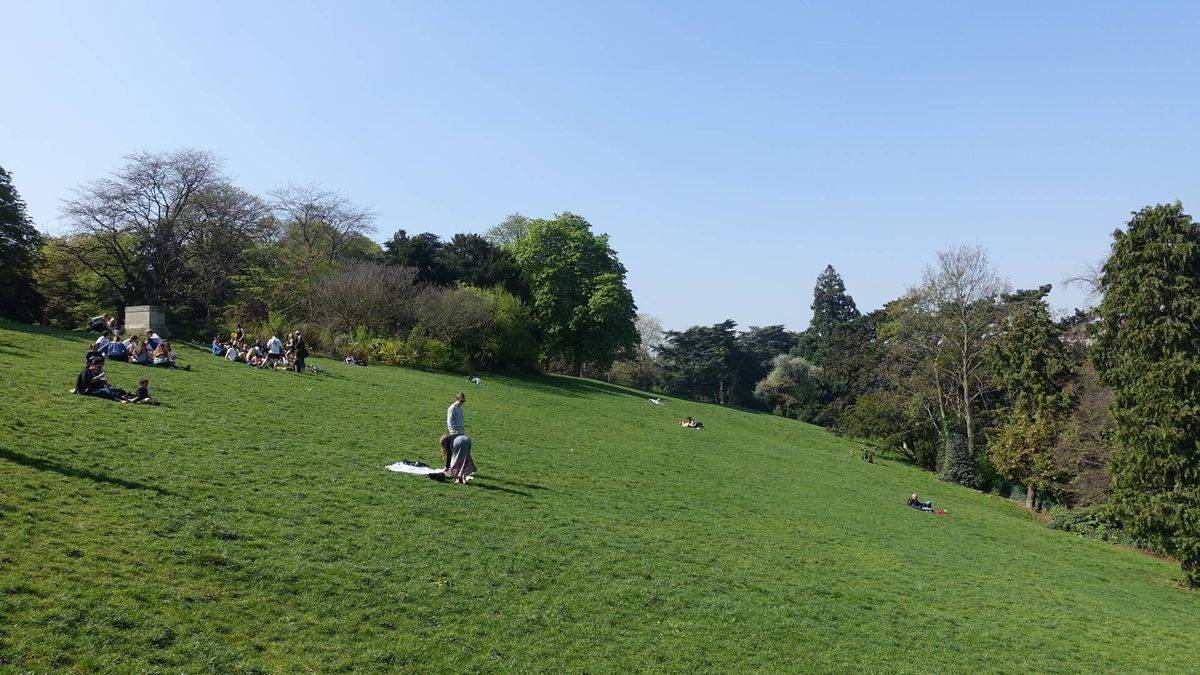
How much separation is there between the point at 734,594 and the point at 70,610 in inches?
430

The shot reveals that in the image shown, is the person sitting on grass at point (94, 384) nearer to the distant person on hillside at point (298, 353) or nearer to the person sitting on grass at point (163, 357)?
the person sitting on grass at point (163, 357)

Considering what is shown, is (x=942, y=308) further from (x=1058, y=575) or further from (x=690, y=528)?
(x=690, y=528)

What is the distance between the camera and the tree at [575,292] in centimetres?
6303

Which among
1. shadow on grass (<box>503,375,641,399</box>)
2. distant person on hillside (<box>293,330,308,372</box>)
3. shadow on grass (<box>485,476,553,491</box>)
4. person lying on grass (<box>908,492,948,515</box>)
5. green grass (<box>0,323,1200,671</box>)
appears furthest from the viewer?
shadow on grass (<box>503,375,641,399</box>)

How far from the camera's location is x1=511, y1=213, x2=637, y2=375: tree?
63.0m

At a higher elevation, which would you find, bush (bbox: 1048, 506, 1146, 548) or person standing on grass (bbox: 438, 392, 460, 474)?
person standing on grass (bbox: 438, 392, 460, 474)

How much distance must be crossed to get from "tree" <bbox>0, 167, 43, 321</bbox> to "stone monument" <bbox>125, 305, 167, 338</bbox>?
1336cm

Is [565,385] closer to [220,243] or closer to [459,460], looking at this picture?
[220,243]

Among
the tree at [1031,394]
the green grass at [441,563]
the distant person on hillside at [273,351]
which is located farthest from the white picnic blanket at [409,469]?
the tree at [1031,394]

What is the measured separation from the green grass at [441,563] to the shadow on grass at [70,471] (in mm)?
77

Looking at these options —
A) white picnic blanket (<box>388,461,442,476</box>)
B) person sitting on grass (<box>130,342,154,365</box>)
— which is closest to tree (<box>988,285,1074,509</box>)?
white picnic blanket (<box>388,461,442,476</box>)

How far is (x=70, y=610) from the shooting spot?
8.00 m

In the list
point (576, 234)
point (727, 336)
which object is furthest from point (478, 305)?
point (727, 336)

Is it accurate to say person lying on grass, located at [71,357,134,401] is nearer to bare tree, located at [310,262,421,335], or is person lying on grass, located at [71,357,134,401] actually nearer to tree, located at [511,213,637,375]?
bare tree, located at [310,262,421,335]
